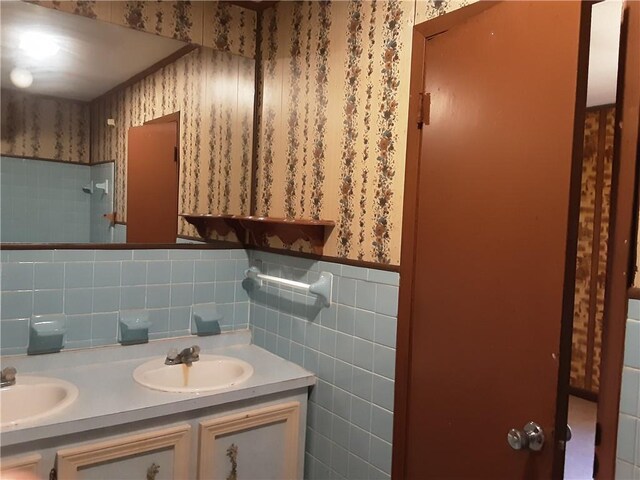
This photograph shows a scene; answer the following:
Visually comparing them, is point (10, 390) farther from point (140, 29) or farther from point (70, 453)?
point (140, 29)

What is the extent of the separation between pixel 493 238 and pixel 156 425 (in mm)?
1164

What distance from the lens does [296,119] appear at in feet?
6.47

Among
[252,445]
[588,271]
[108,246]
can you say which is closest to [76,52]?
[108,246]

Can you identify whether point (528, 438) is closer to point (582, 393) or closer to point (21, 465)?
point (21, 465)

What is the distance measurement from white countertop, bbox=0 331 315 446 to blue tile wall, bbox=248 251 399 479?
119 millimetres

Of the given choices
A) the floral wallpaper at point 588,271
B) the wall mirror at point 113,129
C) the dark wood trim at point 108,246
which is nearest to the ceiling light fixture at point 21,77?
the wall mirror at point 113,129

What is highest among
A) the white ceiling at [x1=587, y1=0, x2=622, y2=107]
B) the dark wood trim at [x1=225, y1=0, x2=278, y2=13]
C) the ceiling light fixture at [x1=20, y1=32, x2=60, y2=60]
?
the dark wood trim at [x1=225, y1=0, x2=278, y2=13]

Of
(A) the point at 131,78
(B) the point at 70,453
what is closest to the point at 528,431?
(B) the point at 70,453

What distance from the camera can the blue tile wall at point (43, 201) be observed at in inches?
66.3

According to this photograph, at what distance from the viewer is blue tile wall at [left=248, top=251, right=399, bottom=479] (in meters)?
1.55

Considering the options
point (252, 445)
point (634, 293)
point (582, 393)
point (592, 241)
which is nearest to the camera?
point (634, 293)

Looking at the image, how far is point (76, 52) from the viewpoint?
5.91 ft

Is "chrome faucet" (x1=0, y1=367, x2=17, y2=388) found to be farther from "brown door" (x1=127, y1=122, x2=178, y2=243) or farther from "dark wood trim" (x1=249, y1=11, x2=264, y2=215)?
"dark wood trim" (x1=249, y1=11, x2=264, y2=215)

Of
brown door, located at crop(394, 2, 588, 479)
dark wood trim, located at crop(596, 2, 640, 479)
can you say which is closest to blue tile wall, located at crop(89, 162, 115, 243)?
brown door, located at crop(394, 2, 588, 479)
